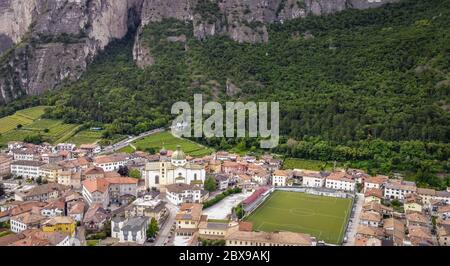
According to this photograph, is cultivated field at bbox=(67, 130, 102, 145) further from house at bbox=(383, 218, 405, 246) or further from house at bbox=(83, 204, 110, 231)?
house at bbox=(383, 218, 405, 246)

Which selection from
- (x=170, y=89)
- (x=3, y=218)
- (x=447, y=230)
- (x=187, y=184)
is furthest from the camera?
(x=170, y=89)

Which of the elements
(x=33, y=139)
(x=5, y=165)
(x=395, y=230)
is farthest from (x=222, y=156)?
(x=395, y=230)

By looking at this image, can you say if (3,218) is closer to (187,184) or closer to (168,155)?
(187,184)

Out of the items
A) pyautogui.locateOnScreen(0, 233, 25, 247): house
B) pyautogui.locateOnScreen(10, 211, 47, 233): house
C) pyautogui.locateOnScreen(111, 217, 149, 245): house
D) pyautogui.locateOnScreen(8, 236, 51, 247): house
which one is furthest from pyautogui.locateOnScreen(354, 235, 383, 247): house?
pyautogui.locateOnScreen(10, 211, 47, 233): house

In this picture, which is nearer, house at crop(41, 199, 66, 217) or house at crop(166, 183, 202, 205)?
house at crop(41, 199, 66, 217)
